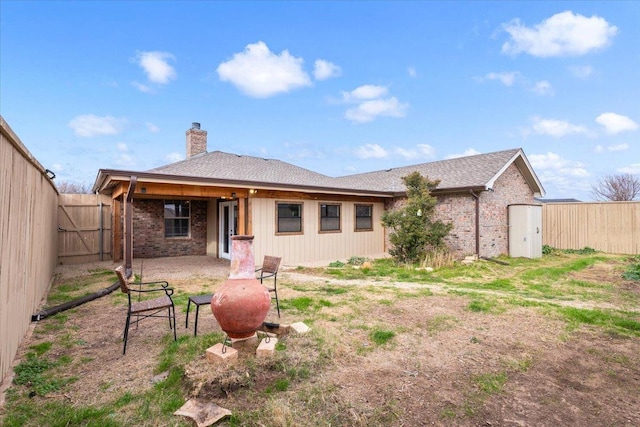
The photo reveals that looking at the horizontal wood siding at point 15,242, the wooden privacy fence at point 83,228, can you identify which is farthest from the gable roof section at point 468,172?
the horizontal wood siding at point 15,242

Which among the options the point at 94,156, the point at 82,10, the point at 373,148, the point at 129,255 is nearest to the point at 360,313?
the point at 129,255

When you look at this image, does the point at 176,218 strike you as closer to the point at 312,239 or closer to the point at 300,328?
the point at 312,239

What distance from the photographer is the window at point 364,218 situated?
42.1 ft

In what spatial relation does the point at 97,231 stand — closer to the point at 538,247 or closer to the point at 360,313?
the point at 360,313

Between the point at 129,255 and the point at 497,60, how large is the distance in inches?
583

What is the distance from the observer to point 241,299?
3387mm

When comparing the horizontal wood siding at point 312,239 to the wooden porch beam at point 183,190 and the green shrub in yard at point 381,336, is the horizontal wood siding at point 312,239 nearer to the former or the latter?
the wooden porch beam at point 183,190

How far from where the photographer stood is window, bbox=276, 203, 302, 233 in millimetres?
10500

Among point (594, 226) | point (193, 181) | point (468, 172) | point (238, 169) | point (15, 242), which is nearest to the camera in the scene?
point (15, 242)

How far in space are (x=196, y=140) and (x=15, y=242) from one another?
11656 millimetres

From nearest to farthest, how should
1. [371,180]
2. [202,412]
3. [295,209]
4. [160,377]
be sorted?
[202,412] → [160,377] → [295,209] → [371,180]

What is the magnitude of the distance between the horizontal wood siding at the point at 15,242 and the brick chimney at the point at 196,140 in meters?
9.78

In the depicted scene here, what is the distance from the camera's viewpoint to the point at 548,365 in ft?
11.2

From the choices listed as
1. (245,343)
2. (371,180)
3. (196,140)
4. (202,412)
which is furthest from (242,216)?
(371,180)
